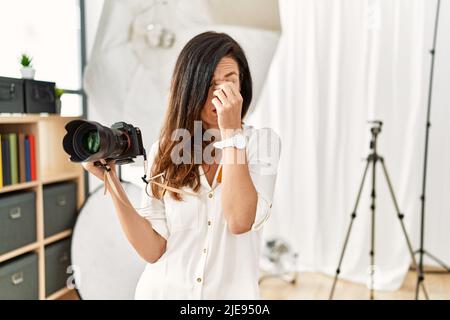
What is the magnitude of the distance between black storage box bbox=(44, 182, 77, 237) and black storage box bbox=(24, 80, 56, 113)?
0.39 m

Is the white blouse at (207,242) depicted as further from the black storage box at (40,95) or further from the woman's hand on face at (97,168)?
the black storage box at (40,95)

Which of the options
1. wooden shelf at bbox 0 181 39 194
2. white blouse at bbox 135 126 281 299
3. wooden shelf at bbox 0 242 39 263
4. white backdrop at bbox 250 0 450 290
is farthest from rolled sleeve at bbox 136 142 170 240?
white backdrop at bbox 250 0 450 290

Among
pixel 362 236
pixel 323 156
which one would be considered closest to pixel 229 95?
pixel 323 156

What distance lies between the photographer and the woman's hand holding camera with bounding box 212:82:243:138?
1.38 feet

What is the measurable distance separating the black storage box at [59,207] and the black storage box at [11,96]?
0.37 meters

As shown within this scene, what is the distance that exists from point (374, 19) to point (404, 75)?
105 cm

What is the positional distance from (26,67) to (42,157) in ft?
0.63

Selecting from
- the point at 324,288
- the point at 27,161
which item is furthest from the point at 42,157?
the point at 324,288

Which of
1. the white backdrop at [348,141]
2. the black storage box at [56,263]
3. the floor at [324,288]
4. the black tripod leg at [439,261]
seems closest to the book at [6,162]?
the black storage box at [56,263]

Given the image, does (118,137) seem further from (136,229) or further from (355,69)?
(355,69)

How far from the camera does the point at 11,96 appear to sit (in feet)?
2.12

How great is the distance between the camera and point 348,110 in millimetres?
1712

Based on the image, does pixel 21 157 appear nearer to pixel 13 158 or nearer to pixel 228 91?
pixel 13 158

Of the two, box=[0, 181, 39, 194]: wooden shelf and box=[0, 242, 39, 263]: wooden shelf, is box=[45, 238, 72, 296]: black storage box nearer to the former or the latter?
box=[0, 242, 39, 263]: wooden shelf
